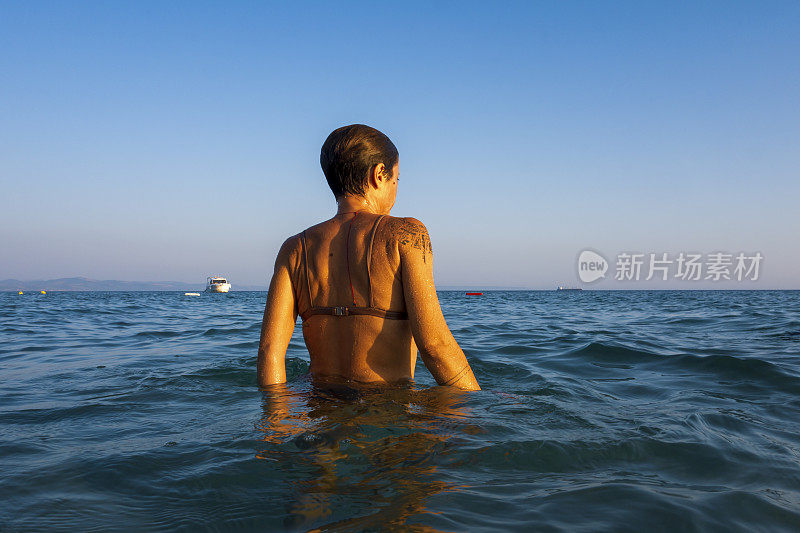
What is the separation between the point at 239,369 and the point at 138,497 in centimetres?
366

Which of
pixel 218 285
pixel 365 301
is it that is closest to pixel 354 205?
pixel 365 301

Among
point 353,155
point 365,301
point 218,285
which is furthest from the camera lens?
point 218,285

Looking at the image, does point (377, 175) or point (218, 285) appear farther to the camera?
point (218, 285)

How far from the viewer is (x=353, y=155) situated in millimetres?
2926

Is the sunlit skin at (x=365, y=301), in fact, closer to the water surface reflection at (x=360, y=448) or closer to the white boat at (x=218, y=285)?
the water surface reflection at (x=360, y=448)

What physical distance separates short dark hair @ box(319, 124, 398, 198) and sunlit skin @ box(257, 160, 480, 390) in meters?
0.05

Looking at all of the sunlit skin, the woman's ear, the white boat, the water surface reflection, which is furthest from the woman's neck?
the white boat

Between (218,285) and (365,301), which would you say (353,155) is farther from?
(218,285)

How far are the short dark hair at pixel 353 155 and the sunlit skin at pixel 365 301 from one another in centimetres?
5

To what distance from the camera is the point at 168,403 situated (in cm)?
386

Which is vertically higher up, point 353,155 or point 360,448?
point 353,155

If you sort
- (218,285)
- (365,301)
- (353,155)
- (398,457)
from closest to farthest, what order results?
(398,457), (365,301), (353,155), (218,285)

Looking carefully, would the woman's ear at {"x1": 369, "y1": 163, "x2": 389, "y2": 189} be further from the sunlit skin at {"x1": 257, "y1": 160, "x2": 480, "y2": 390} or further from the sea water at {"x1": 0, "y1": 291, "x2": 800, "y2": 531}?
the sea water at {"x1": 0, "y1": 291, "x2": 800, "y2": 531}

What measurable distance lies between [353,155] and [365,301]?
0.91 metres
